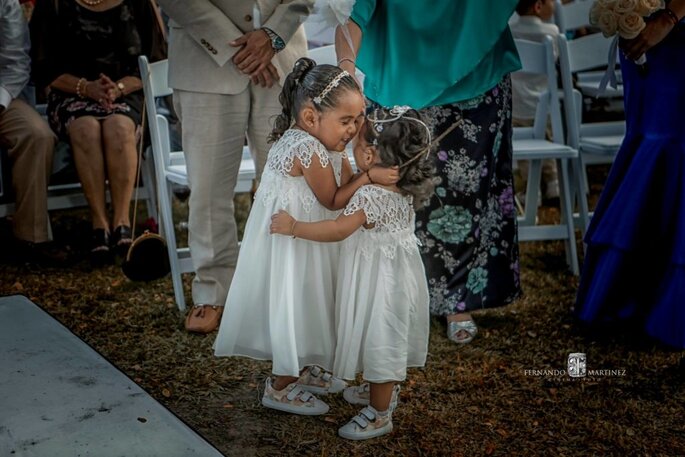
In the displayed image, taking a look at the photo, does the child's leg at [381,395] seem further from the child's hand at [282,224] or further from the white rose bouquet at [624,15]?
the white rose bouquet at [624,15]

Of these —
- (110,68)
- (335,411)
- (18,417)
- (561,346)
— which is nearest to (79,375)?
(18,417)

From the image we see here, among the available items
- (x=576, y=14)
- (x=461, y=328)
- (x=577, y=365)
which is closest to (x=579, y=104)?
(x=576, y=14)

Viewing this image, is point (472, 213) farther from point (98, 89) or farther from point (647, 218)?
point (98, 89)

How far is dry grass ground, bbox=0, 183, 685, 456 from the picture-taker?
109 inches

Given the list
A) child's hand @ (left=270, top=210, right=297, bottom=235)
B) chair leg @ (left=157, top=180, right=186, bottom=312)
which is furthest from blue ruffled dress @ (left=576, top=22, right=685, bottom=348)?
chair leg @ (left=157, top=180, right=186, bottom=312)

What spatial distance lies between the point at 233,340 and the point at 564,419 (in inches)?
42.8

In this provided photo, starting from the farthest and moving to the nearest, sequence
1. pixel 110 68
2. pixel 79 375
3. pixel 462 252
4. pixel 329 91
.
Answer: pixel 110 68 → pixel 462 252 → pixel 329 91 → pixel 79 375

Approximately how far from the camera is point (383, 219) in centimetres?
269

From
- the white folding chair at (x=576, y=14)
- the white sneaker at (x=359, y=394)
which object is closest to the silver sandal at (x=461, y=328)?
the white sneaker at (x=359, y=394)

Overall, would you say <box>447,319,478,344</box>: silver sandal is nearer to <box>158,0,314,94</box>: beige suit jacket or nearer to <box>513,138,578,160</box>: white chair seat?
<box>513,138,578,160</box>: white chair seat

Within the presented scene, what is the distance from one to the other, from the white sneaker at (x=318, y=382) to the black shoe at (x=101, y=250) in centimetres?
210

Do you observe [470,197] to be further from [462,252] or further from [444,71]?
[444,71]

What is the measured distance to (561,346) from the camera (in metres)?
3.57

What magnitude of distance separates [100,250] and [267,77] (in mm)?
1783
